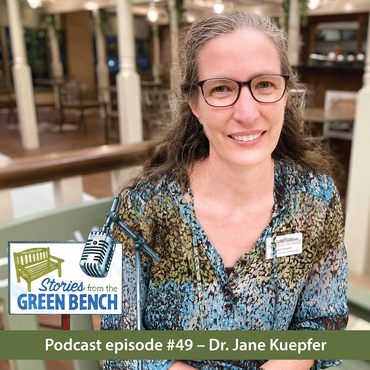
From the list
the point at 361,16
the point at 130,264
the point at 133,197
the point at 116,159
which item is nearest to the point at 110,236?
the point at 130,264

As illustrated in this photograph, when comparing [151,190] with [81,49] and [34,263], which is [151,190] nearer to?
[34,263]

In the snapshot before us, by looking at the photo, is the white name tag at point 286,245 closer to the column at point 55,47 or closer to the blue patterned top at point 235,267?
the blue patterned top at point 235,267

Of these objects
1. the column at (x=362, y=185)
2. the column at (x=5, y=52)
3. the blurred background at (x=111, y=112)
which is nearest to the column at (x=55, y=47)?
the blurred background at (x=111, y=112)

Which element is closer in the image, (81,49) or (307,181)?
(307,181)

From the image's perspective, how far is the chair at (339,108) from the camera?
3775 millimetres

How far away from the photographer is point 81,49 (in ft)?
34.9

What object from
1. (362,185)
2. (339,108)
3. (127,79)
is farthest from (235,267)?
(339,108)

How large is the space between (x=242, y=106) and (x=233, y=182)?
16 centimetres

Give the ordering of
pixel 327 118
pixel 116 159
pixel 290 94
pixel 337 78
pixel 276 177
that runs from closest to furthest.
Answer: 1. pixel 290 94
2. pixel 276 177
3. pixel 116 159
4. pixel 327 118
5. pixel 337 78

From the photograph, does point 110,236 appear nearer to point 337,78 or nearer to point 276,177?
point 276,177

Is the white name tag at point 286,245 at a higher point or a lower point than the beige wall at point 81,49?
lower

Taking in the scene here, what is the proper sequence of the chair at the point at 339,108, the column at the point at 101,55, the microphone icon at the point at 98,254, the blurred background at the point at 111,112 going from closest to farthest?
the microphone icon at the point at 98,254 → the blurred background at the point at 111,112 → the chair at the point at 339,108 → the column at the point at 101,55

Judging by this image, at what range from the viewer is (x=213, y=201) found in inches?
26.8

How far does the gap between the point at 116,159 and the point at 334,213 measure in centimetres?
64
